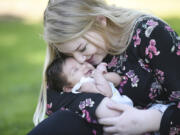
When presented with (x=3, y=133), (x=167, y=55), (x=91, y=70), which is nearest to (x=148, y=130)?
(x=167, y=55)

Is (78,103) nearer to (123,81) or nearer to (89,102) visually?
(89,102)

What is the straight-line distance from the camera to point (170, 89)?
2439 millimetres

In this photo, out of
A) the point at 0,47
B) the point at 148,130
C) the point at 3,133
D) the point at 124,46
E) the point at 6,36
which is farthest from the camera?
the point at 6,36

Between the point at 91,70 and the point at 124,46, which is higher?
the point at 124,46

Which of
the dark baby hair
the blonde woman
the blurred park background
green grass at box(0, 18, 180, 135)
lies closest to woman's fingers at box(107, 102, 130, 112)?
the blonde woman

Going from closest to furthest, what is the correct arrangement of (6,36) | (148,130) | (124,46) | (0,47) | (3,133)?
(148,130), (124,46), (3,133), (0,47), (6,36)

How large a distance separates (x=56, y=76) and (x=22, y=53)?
495cm

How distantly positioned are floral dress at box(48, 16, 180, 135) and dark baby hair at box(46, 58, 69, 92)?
15 cm

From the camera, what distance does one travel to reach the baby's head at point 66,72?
2.80 meters

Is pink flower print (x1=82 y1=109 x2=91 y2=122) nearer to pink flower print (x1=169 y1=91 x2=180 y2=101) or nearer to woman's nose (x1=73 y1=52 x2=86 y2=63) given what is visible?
woman's nose (x1=73 y1=52 x2=86 y2=63)

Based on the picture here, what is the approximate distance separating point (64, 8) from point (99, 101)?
26.6 inches

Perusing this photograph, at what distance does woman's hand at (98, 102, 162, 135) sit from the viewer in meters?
2.38

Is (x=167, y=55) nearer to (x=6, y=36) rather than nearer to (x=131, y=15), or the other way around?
(x=131, y=15)

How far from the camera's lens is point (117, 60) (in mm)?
2764
